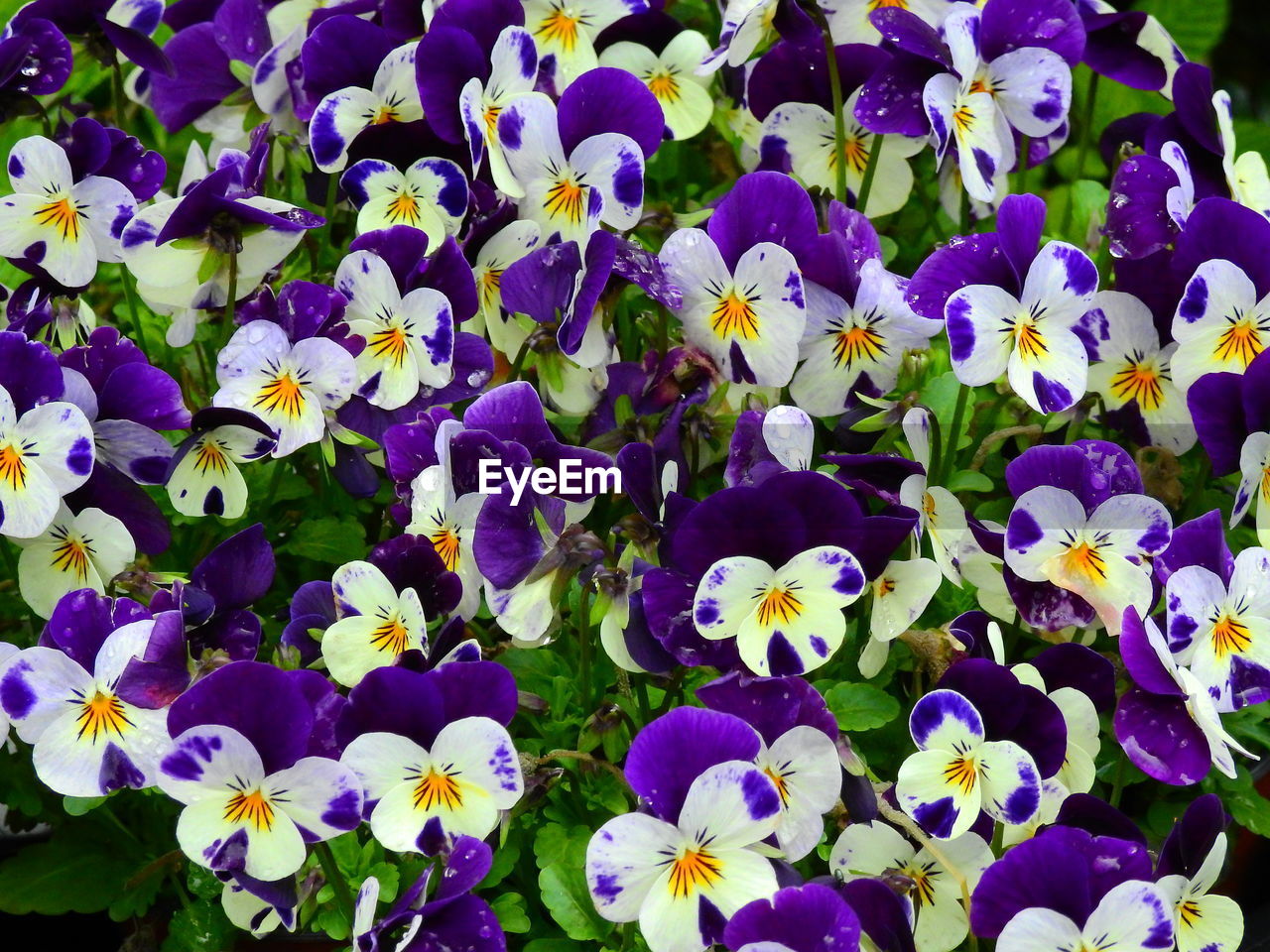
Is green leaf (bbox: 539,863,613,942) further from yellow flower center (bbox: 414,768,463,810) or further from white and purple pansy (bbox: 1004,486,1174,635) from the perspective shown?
white and purple pansy (bbox: 1004,486,1174,635)

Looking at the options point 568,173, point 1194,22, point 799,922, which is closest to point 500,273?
point 568,173

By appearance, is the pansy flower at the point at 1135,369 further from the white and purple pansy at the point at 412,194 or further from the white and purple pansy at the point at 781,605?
the white and purple pansy at the point at 412,194

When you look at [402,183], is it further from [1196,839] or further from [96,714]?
[1196,839]

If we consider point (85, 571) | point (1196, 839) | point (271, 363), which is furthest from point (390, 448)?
point (1196, 839)

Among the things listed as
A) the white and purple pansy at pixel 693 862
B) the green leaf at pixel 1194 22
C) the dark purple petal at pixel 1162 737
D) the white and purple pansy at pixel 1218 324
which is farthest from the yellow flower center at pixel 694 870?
the green leaf at pixel 1194 22

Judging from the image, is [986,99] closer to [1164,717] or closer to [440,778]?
[1164,717]

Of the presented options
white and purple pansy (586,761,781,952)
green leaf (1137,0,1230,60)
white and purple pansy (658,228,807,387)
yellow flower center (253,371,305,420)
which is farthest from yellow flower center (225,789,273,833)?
green leaf (1137,0,1230,60)

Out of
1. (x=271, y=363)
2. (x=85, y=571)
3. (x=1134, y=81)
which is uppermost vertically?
(x=1134, y=81)
